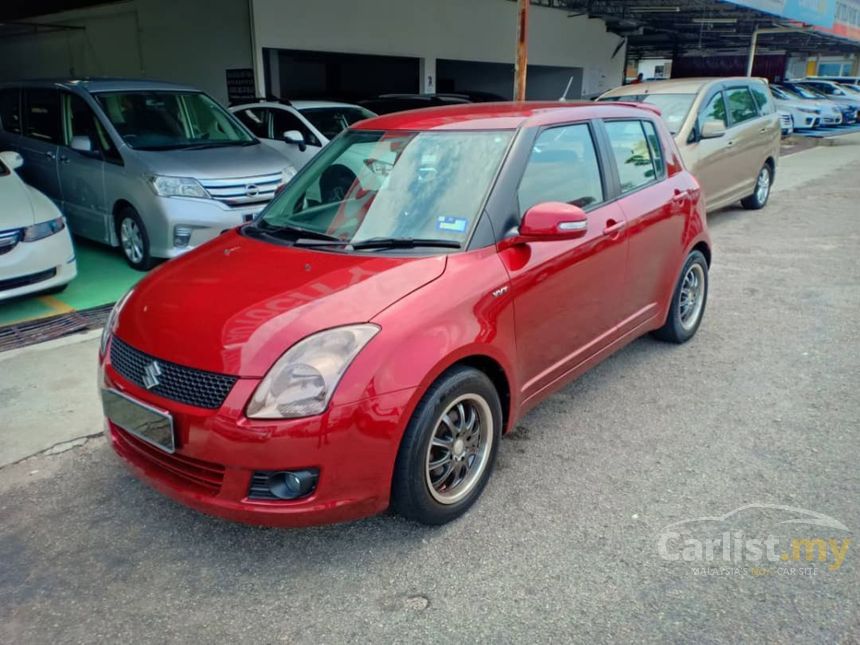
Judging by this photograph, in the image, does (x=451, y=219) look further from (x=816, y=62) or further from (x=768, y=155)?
(x=816, y=62)

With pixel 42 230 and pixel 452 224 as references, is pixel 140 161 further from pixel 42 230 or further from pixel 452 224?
pixel 452 224

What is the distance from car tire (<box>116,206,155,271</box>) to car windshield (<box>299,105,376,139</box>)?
3.45 m

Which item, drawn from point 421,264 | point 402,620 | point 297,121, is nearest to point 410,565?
point 402,620

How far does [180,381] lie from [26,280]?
12.0ft

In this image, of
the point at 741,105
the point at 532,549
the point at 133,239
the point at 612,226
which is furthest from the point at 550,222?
the point at 741,105

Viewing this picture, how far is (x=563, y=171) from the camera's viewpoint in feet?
11.8

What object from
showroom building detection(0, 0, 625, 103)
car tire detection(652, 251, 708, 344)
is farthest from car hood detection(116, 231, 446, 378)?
showroom building detection(0, 0, 625, 103)

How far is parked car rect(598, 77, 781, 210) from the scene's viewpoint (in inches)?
313

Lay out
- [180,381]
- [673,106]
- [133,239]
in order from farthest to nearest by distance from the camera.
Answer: [673,106], [133,239], [180,381]

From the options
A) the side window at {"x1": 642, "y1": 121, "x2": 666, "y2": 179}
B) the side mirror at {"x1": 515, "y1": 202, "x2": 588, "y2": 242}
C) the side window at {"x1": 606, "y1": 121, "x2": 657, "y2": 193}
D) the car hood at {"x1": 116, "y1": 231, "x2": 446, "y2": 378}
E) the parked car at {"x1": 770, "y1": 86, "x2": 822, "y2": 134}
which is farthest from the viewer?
the parked car at {"x1": 770, "y1": 86, "x2": 822, "y2": 134}

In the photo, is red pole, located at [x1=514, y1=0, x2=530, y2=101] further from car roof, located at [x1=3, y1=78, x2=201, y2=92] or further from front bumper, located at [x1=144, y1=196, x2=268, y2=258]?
front bumper, located at [x1=144, y1=196, x2=268, y2=258]

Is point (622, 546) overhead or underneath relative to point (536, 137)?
underneath

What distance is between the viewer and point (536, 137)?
3.43 m

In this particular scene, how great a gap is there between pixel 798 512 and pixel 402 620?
1.83 meters
